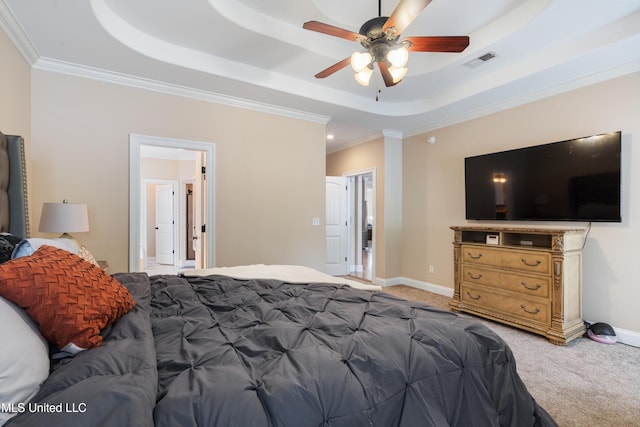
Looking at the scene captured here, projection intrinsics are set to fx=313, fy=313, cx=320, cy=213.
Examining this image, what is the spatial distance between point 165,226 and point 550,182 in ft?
24.3

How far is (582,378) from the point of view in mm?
2281

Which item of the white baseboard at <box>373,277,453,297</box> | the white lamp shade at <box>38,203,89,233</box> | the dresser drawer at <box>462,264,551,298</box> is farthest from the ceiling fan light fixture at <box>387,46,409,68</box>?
the white baseboard at <box>373,277,453,297</box>

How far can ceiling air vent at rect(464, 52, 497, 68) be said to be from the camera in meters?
3.14

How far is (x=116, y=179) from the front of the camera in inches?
128

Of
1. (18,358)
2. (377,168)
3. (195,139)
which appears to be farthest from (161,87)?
(377,168)

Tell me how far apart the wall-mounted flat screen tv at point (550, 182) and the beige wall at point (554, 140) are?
147 millimetres

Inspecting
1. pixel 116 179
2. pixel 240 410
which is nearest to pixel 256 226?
pixel 116 179

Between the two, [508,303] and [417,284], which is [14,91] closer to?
[508,303]

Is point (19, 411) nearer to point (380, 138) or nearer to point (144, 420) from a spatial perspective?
point (144, 420)

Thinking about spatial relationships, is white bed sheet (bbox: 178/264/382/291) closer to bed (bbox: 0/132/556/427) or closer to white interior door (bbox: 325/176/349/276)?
bed (bbox: 0/132/556/427)

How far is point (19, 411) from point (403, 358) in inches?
41.0

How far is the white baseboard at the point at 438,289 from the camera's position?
2863 mm

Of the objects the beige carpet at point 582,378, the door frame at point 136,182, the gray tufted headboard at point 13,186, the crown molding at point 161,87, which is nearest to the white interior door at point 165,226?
the door frame at point 136,182

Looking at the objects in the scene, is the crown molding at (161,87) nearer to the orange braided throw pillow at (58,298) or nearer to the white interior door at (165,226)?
the orange braided throw pillow at (58,298)
